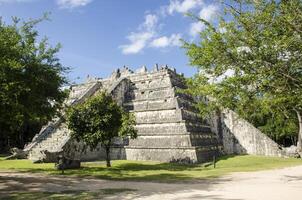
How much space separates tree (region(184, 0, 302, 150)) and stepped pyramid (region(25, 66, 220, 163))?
1557cm

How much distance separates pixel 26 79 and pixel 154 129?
16466 millimetres

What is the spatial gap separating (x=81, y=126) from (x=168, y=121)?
9.71 meters

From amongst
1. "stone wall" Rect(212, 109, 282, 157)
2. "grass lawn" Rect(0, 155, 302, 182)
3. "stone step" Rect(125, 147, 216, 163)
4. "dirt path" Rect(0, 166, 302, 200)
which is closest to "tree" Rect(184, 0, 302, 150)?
"dirt path" Rect(0, 166, 302, 200)

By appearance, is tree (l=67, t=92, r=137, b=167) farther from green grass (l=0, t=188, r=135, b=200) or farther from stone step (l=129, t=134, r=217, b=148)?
green grass (l=0, t=188, r=135, b=200)

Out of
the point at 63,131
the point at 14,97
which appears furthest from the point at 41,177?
the point at 63,131

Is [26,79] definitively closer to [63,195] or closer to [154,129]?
[63,195]

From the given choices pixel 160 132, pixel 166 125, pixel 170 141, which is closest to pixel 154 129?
pixel 160 132

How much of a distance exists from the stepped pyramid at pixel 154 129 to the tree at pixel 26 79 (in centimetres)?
868

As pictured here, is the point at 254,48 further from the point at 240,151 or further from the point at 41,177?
the point at 240,151

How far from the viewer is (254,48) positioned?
46.4ft

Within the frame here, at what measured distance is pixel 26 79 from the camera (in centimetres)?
1914

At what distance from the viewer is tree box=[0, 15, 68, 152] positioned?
694 inches

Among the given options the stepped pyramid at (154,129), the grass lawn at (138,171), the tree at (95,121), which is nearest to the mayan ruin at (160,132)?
the stepped pyramid at (154,129)

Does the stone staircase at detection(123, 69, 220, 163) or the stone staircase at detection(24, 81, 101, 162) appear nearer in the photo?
Result: the stone staircase at detection(24, 81, 101, 162)
